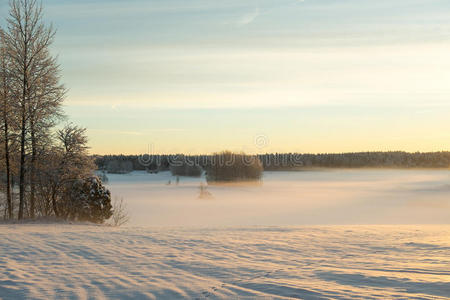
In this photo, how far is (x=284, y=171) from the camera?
96.1 m

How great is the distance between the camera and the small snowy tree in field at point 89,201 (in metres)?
19.9

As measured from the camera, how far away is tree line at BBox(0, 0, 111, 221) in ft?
66.5

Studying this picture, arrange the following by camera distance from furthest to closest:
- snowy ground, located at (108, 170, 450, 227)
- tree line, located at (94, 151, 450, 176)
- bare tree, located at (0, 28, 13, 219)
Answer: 1. tree line, located at (94, 151, 450, 176)
2. snowy ground, located at (108, 170, 450, 227)
3. bare tree, located at (0, 28, 13, 219)

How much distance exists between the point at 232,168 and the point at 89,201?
110 feet

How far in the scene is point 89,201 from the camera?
1991cm

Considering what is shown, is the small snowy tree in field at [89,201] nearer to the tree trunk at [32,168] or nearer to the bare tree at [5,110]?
the tree trunk at [32,168]

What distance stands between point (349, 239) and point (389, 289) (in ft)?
19.2

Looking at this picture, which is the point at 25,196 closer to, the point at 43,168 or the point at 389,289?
the point at 43,168

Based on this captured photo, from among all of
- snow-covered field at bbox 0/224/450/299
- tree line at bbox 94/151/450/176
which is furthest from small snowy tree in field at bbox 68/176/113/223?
tree line at bbox 94/151/450/176

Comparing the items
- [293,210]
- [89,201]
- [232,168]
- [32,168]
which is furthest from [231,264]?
[232,168]

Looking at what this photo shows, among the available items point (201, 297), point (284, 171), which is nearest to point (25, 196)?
point (201, 297)

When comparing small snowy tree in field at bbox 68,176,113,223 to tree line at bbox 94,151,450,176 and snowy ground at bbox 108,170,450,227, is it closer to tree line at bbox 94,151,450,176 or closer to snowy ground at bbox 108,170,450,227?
snowy ground at bbox 108,170,450,227

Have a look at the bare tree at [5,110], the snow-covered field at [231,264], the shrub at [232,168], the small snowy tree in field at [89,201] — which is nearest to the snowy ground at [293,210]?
the small snowy tree in field at [89,201]

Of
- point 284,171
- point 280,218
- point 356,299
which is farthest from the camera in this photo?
point 284,171
